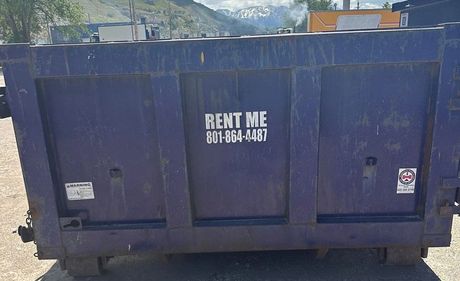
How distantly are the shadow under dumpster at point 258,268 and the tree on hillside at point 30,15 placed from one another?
3442 cm

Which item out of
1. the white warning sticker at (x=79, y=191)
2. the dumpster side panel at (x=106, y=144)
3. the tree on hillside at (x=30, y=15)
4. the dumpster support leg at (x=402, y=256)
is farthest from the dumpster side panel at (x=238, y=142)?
the tree on hillside at (x=30, y=15)

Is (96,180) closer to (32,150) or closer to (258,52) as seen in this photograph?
(32,150)

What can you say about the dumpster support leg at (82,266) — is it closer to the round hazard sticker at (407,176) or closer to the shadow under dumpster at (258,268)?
the shadow under dumpster at (258,268)

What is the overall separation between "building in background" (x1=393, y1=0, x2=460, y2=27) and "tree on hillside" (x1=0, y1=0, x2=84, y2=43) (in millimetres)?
28176

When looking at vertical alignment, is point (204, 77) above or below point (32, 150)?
above

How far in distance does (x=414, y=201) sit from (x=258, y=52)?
1.67 m

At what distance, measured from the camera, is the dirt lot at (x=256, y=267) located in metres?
3.00

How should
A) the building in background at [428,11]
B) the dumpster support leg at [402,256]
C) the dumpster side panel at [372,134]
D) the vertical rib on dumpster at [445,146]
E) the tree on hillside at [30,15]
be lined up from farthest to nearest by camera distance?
the tree on hillside at [30,15] → the building in background at [428,11] → the dumpster support leg at [402,256] → the dumpster side panel at [372,134] → the vertical rib on dumpster at [445,146]

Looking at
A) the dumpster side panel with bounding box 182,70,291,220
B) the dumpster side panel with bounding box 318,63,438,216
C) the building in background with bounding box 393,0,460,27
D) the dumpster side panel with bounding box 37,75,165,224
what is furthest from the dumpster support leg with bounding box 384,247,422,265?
the building in background with bounding box 393,0,460,27

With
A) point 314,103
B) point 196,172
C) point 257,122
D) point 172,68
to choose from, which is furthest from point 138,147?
point 314,103

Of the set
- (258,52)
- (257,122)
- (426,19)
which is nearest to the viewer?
(258,52)

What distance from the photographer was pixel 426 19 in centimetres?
1680

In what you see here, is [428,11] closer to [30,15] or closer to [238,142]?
[238,142]

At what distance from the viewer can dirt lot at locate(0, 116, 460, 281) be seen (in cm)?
300
